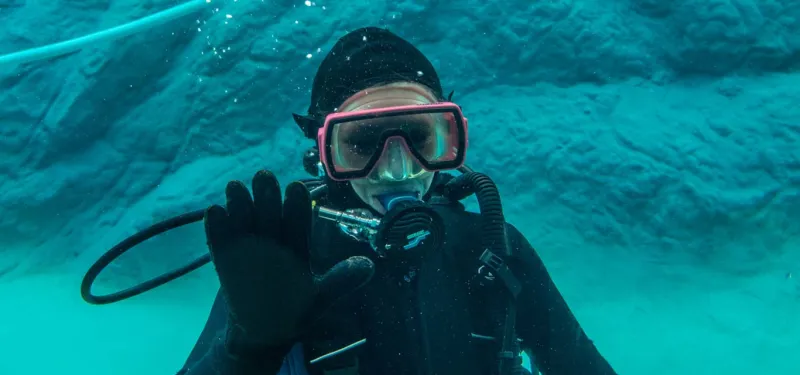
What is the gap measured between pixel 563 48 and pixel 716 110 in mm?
4179

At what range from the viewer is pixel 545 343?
10.1 ft

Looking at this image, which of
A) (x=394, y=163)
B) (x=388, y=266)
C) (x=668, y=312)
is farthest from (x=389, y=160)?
(x=668, y=312)

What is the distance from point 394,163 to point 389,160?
0.04m

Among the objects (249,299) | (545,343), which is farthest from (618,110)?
(249,299)

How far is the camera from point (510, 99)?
1239cm

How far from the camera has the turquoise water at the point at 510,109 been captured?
441 inches

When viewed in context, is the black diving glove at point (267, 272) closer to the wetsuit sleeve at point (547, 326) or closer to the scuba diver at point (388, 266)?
the scuba diver at point (388, 266)

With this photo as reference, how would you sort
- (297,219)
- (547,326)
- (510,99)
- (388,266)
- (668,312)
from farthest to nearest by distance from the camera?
(668,312), (510,99), (547,326), (388,266), (297,219)

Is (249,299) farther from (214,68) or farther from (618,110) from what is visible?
(618,110)

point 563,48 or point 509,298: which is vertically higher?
point 563,48

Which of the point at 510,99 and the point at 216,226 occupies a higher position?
the point at 510,99

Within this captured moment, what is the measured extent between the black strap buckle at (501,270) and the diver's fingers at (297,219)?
51.2 inches

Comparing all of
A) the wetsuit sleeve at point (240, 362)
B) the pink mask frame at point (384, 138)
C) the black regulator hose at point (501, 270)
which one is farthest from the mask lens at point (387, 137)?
the wetsuit sleeve at point (240, 362)

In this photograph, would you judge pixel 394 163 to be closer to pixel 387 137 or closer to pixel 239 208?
pixel 387 137
